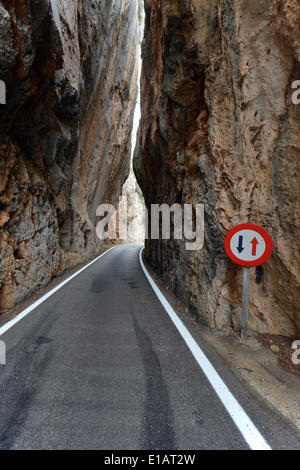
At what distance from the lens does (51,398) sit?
2.47m

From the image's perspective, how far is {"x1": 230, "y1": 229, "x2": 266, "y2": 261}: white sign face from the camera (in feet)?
11.2

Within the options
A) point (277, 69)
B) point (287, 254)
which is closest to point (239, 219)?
point (287, 254)

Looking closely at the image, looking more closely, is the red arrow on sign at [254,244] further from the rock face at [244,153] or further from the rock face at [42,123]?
the rock face at [42,123]

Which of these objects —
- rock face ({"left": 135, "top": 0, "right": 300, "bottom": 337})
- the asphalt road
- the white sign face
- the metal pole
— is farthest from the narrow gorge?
the asphalt road

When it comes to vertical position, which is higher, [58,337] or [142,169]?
[142,169]

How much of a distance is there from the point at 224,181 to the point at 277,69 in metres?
1.82

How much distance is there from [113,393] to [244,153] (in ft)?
13.2

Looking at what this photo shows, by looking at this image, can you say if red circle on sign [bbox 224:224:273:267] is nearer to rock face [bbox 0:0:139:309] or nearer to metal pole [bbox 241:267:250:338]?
metal pole [bbox 241:267:250:338]

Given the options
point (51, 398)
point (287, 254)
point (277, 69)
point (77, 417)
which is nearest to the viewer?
point (77, 417)

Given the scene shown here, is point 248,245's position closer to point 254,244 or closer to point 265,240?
point 254,244

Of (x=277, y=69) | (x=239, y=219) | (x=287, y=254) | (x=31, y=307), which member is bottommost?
(x=31, y=307)

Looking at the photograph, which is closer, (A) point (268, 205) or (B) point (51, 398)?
(B) point (51, 398)

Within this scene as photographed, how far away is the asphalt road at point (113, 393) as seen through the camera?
1983 mm
